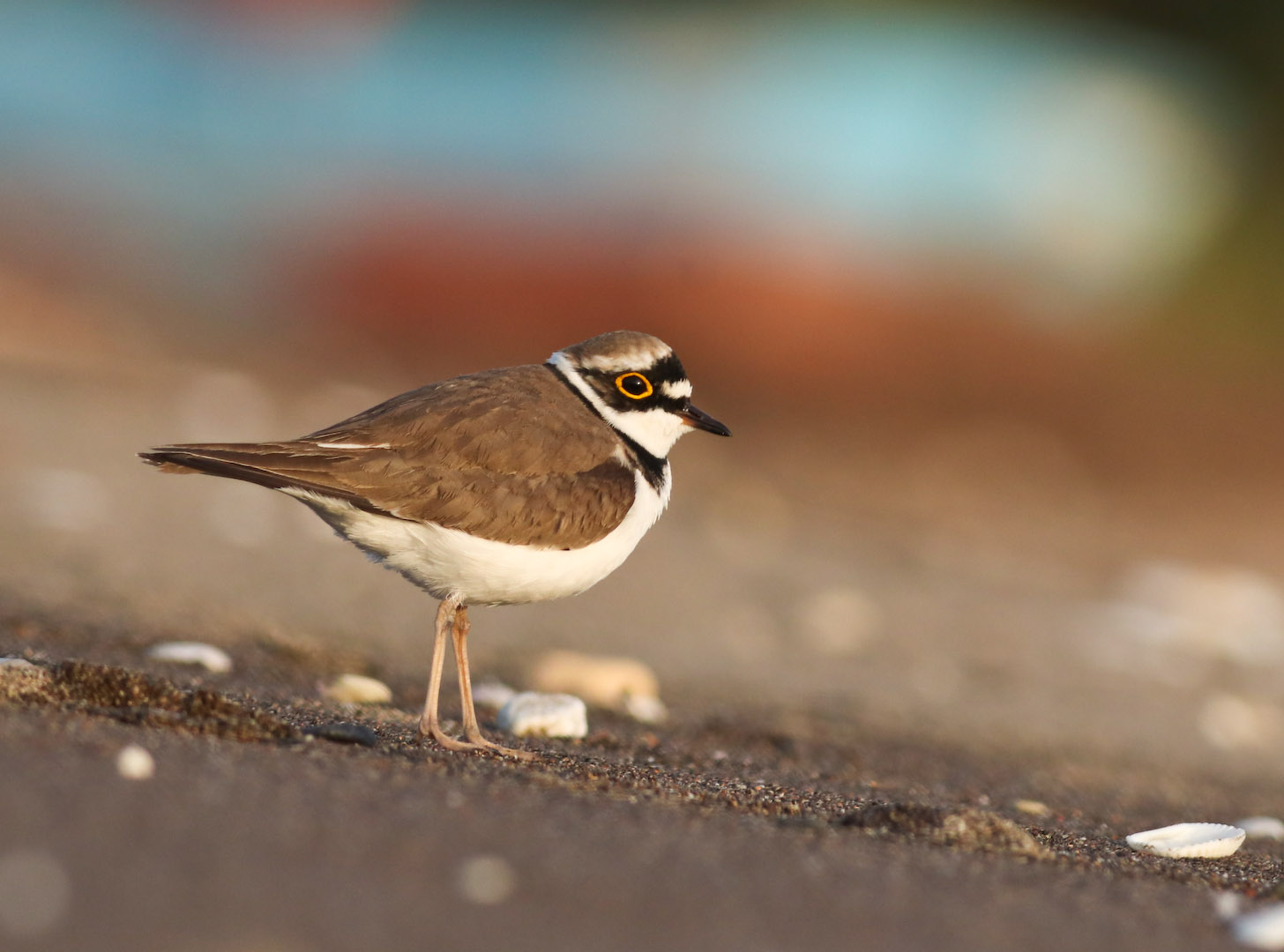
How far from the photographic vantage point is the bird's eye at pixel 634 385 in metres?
4.35

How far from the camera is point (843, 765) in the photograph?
4.39m

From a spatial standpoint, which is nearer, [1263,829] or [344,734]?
[344,734]

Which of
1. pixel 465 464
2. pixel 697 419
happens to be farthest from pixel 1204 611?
pixel 465 464

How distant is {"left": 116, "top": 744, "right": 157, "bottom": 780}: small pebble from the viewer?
2504mm

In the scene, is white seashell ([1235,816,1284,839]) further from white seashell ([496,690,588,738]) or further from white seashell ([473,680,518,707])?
white seashell ([473,680,518,707])

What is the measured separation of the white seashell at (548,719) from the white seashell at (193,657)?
34.2 inches

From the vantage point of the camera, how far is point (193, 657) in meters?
4.30

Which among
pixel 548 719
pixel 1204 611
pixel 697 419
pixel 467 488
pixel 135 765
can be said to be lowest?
pixel 135 765

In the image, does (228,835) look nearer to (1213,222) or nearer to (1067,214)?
(1067,214)

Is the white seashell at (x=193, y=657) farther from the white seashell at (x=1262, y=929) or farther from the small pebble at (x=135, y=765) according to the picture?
the white seashell at (x=1262, y=929)

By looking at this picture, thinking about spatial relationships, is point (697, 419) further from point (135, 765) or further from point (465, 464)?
point (135, 765)

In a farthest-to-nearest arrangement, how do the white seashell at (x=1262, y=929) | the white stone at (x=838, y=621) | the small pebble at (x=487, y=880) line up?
the white stone at (x=838, y=621), the white seashell at (x=1262, y=929), the small pebble at (x=487, y=880)

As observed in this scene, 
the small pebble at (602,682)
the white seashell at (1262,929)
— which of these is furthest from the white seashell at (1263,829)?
the small pebble at (602,682)

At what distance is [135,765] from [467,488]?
1.45 meters
